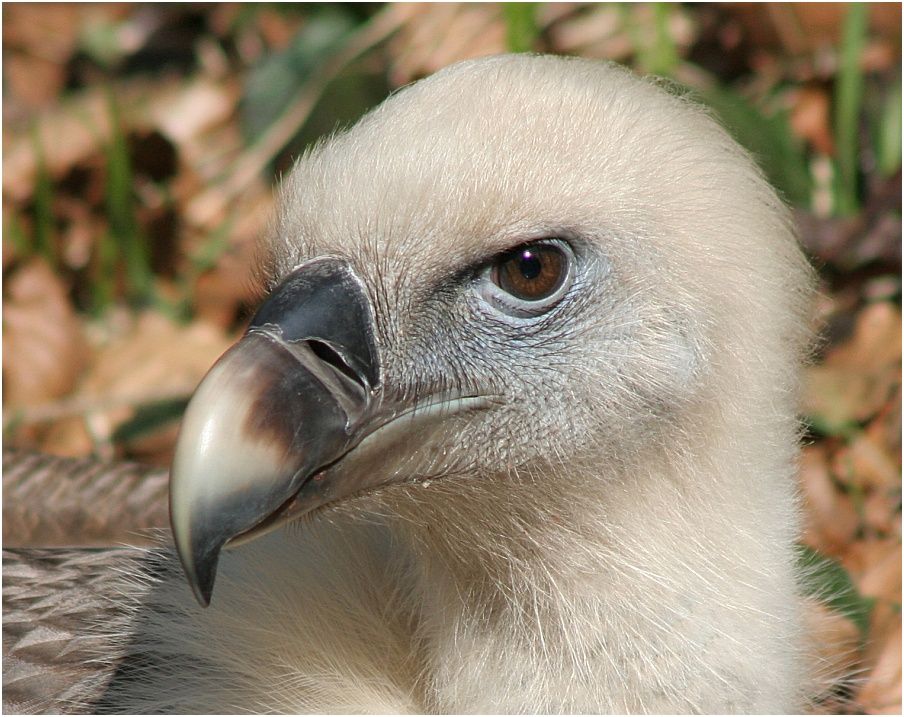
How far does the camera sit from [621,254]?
7.47 feet

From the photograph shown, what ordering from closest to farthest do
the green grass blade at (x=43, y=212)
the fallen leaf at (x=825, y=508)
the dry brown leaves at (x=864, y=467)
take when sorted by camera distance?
the dry brown leaves at (x=864, y=467)
the fallen leaf at (x=825, y=508)
the green grass blade at (x=43, y=212)

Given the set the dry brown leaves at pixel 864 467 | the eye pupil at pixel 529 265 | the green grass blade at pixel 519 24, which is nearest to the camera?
the eye pupil at pixel 529 265

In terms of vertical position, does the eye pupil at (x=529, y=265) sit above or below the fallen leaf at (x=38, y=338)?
above

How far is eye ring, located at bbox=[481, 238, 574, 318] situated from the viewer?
224 cm

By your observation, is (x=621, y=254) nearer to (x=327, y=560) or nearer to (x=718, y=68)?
(x=327, y=560)

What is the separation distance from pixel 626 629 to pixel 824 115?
129 inches

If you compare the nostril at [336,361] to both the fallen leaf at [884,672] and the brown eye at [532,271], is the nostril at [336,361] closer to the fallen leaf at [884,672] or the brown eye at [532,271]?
the brown eye at [532,271]

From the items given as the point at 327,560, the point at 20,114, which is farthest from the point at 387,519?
the point at 20,114

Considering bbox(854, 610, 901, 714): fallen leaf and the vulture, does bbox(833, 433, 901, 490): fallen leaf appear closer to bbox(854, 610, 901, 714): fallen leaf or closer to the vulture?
bbox(854, 610, 901, 714): fallen leaf

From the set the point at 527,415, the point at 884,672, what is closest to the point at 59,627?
the point at 527,415

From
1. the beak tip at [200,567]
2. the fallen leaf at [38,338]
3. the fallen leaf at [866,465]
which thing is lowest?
the fallen leaf at [866,465]

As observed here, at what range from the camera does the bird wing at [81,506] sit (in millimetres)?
3463

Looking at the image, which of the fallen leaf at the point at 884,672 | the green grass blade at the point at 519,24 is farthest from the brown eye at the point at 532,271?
the green grass blade at the point at 519,24

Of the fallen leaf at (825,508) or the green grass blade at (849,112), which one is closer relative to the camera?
the fallen leaf at (825,508)
